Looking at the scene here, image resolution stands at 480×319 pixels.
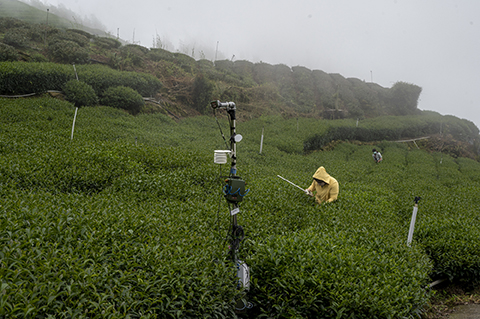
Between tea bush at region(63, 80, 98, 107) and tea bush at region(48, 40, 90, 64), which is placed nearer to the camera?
tea bush at region(63, 80, 98, 107)

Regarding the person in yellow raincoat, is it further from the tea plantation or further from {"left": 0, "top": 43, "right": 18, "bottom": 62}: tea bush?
{"left": 0, "top": 43, "right": 18, "bottom": 62}: tea bush

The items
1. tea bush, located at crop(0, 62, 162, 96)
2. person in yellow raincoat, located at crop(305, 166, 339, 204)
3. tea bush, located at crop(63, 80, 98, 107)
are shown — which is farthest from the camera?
tea bush, located at crop(63, 80, 98, 107)

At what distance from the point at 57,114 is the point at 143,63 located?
13669mm

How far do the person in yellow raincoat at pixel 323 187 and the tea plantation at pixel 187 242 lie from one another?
1.01 feet

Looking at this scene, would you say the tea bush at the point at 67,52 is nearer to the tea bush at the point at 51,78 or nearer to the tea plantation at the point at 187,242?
→ the tea bush at the point at 51,78

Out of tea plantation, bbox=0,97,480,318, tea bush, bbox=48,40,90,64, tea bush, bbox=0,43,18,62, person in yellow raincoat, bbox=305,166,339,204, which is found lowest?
tea plantation, bbox=0,97,480,318

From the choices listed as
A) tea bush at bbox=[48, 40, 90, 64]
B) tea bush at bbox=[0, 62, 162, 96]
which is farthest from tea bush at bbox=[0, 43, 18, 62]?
tea bush at bbox=[48, 40, 90, 64]

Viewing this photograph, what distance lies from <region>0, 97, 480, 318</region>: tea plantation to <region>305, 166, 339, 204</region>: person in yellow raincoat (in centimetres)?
31

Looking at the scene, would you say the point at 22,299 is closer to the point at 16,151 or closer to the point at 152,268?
the point at 152,268

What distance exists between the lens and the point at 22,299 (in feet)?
7.69

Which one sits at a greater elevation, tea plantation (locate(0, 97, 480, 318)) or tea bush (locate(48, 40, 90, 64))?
tea bush (locate(48, 40, 90, 64))

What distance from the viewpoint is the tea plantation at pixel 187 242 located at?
9.37 ft

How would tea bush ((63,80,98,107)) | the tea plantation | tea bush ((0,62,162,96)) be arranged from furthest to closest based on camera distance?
1. tea bush ((63,80,98,107))
2. tea bush ((0,62,162,96))
3. the tea plantation

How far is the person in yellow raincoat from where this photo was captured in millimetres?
7332
